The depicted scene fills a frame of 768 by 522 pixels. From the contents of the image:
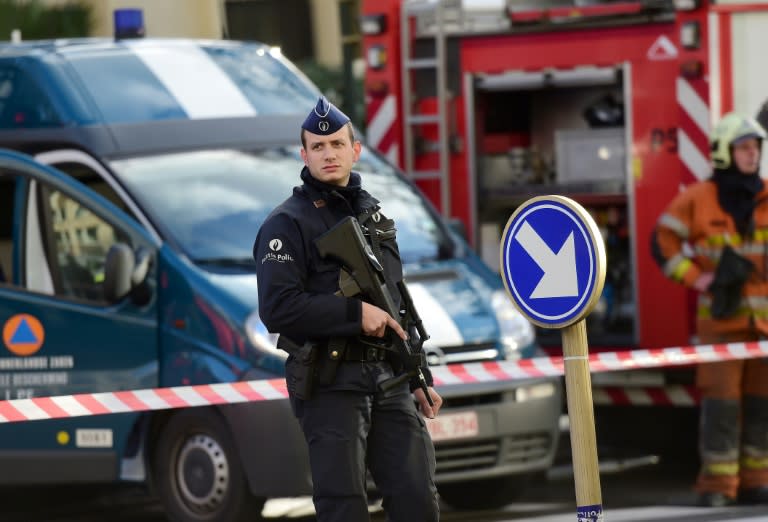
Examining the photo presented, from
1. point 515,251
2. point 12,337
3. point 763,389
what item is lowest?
point 763,389

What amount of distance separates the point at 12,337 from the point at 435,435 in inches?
73.3

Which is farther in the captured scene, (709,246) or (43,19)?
(43,19)

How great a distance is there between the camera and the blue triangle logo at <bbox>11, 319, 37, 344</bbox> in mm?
8461

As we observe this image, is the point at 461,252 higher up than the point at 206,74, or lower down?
lower down

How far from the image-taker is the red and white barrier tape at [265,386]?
750cm

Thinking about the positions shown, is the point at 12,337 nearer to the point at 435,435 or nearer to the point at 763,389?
the point at 435,435

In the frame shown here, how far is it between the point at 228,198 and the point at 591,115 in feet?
8.77

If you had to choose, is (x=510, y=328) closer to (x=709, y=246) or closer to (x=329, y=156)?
(x=709, y=246)

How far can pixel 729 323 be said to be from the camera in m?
8.97

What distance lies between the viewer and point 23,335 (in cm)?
848

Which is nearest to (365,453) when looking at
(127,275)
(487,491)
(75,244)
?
(127,275)

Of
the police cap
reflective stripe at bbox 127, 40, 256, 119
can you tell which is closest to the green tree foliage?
Result: reflective stripe at bbox 127, 40, 256, 119

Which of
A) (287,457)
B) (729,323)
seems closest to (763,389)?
(729,323)

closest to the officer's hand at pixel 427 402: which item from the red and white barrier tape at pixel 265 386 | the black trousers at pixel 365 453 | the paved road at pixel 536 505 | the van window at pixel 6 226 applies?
the black trousers at pixel 365 453
